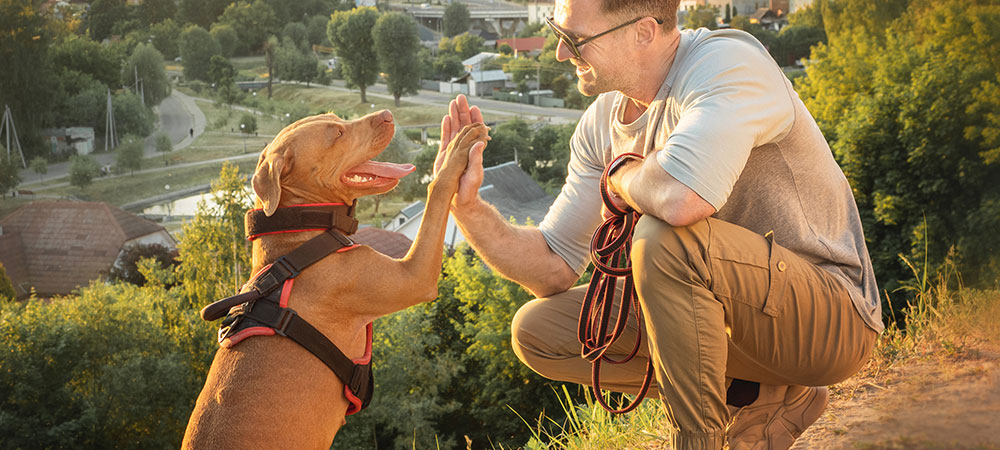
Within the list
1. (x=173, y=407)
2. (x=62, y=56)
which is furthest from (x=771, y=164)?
(x=62, y=56)

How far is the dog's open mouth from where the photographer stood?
8.73ft

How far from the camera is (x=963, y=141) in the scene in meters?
16.6

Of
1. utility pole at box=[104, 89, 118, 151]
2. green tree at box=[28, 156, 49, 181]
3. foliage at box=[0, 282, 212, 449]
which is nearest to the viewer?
foliage at box=[0, 282, 212, 449]

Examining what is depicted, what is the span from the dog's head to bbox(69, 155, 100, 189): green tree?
5085 cm

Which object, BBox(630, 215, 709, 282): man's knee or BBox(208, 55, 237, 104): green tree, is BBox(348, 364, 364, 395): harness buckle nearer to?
BBox(630, 215, 709, 282): man's knee

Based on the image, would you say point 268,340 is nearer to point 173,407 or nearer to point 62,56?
point 173,407

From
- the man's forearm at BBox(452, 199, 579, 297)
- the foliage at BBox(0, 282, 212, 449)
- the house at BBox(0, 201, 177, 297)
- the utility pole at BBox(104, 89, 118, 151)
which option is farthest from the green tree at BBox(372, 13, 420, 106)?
the man's forearm at BBox(452, 199, 579, 297)

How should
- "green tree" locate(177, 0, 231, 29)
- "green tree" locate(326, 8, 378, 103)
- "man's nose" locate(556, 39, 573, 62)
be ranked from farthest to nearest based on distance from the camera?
1. "green tree" locate(177, 0, 231, 29)
2. "green tree" locate(326, 8, 378, 103)
3. "man's nose" locate(556, 39, 573, 62)

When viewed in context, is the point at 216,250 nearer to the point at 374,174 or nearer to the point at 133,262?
the point at 133,262

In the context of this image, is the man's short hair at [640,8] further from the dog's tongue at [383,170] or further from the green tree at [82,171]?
the green tree at [82,171]

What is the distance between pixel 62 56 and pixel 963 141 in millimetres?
54265

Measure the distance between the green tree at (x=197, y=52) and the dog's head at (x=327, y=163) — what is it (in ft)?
192

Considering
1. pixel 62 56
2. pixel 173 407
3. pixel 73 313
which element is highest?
pixel 62 56

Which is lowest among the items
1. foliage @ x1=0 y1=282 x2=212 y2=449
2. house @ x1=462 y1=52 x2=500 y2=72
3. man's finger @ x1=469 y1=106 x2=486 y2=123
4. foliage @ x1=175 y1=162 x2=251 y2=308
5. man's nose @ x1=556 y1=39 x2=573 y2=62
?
foliage @ x1=0 y1=282 x2=212 y2=449
